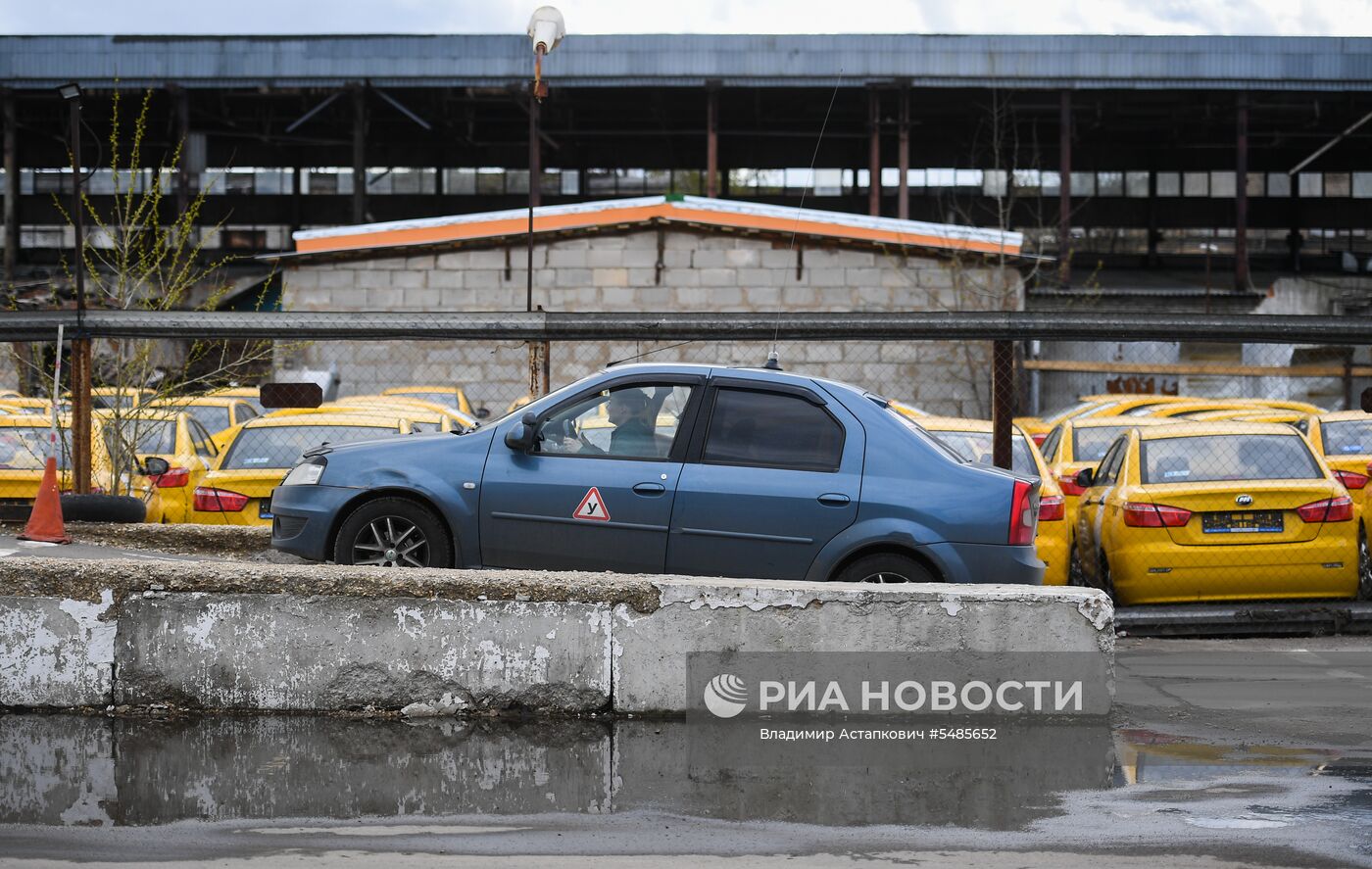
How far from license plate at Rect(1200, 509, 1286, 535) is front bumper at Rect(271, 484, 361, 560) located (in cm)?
610

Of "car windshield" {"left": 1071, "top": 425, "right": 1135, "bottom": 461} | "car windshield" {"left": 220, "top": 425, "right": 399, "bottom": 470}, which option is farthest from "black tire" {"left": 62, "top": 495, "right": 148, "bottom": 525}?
"car windshield" {"left": 1071, "top": 425, "right": 1135, "bottom": 461}

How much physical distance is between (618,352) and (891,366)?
480 cm

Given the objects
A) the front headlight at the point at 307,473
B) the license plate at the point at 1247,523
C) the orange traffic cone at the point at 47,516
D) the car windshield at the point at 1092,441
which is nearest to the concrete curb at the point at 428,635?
the front headlight at the point at 307,473

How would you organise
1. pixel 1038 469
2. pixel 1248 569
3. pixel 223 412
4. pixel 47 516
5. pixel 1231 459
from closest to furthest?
pixel 47 516
pixel 1248 569
pixel 1231 459
pixel 1038 469
pixel 223 412

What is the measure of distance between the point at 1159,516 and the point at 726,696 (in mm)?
5205

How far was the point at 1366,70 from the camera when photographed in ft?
141

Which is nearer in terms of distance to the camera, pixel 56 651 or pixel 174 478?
pixel 56 651

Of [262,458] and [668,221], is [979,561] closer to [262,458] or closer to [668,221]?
[262,458]

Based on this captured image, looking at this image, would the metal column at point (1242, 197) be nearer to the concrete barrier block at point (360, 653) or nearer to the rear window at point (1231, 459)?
the rear window at point (1231, 459)

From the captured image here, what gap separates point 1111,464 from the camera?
12906 millimetres

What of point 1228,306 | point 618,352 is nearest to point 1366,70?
point 1228,306

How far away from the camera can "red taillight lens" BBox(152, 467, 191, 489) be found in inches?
535

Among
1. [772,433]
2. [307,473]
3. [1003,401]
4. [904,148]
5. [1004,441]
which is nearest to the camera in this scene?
[772,433]

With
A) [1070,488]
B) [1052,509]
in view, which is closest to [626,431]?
[1052,509]
